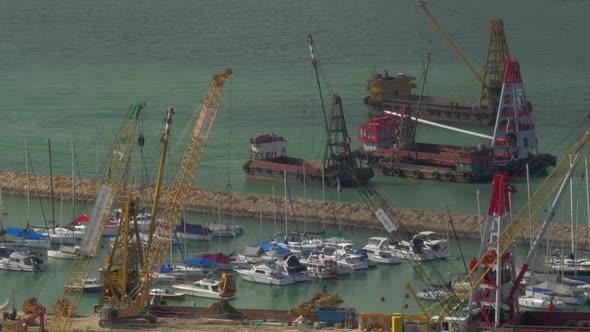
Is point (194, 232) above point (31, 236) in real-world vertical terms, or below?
above

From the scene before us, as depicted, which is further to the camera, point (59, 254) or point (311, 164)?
point (311, 164)

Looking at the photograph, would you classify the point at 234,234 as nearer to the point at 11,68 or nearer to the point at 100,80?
the point at 100,80

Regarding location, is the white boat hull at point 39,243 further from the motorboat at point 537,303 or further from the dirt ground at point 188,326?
the motorboat at point 537,303

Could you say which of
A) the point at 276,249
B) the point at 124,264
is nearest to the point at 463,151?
the point at 276,249

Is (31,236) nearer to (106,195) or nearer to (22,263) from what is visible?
(22,263)

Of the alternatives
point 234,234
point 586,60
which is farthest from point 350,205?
point 586,60

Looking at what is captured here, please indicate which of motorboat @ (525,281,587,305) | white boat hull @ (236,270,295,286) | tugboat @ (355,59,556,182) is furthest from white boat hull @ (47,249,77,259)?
tugboat @ (355,59,556,182)

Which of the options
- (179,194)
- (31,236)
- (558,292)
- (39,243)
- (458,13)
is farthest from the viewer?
(458,13)

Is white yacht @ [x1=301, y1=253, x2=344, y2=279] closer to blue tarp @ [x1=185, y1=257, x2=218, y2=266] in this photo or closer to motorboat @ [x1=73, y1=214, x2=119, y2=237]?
blue tarp @ [x1=185, y1=257, x2=218, y2=266]
